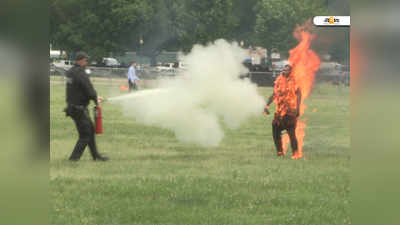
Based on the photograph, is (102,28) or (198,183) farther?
(102,28)

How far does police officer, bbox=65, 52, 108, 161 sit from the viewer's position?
10805 millimetres

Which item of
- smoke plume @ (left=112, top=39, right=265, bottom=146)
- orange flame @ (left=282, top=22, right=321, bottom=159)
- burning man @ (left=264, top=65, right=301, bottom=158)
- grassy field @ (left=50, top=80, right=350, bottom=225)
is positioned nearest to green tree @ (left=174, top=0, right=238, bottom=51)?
grassy field @ (left=50, top=80, right=350, bottom=225)

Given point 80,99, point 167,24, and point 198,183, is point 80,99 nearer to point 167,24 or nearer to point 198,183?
point 198,183

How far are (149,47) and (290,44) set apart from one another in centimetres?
1911

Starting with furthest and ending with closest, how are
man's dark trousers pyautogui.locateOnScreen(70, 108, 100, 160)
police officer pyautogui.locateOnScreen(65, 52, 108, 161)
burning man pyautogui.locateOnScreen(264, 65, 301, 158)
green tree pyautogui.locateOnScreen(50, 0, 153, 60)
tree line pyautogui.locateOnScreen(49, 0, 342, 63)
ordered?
green tree pyautogui.locateOnScreen(50, 0, 153, 60) < tree line pyautogui.locateOnScreen(49, 0, 342, 63) < burning man pyautogui.locateOnScreen(264, 65, 301, 158) < man's dark trousers pyautogui.locateOnScreen(70, 108, 100, 160) < police officer pyautogui.locateOnScreen(65, 52, 108, 161)

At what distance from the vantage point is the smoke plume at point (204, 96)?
13258 millimetres

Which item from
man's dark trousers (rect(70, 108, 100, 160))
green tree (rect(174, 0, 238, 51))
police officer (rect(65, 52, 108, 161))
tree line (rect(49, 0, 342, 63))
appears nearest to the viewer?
police officer (rect(65, 52, 108, 161))

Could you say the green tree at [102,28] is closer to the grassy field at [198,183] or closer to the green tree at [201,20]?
the green tree at [201,20]

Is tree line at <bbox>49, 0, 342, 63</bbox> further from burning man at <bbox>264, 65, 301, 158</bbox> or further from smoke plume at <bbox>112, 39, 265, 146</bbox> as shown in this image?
burning man at <bbox>264, 65, 301, 158</bbox>

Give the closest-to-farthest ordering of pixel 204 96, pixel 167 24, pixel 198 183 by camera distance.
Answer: pixel 198 183, pixel 204 96, pixel 167 24

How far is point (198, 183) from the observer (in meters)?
9.04

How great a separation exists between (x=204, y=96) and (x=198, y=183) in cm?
449

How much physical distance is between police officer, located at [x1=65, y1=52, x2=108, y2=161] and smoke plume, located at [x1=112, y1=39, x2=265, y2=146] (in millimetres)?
2578

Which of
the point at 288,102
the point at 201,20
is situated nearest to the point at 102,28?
the point at 201,20
